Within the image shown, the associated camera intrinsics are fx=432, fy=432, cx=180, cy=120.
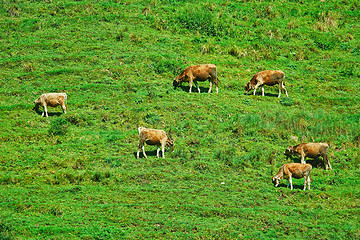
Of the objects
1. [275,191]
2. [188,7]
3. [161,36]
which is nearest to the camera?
[275,191]

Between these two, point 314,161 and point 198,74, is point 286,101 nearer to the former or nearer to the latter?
point 198,74

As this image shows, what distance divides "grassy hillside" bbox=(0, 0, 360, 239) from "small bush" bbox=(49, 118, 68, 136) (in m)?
0.07

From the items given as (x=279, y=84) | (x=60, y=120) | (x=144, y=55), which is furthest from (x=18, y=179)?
(x=279, y=84)

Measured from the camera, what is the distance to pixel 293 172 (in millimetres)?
19594

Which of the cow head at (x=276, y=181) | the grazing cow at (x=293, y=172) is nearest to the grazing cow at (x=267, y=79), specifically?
the grazing cow at (x=293, y=172)

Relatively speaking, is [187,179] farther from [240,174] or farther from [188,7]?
[188,7]

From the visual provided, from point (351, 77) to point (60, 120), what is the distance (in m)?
21.6

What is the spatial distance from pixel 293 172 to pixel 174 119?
812cm

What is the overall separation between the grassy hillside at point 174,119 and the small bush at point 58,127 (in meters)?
0.07

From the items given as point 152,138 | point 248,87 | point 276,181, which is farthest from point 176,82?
point 276,181

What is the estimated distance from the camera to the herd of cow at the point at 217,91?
64.3 feet

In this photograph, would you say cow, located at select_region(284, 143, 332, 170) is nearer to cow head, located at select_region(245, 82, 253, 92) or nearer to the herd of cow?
the herd of cow

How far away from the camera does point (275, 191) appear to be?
62.5ft

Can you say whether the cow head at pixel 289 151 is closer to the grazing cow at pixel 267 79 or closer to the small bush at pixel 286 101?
the small bush at pixel 286 101
